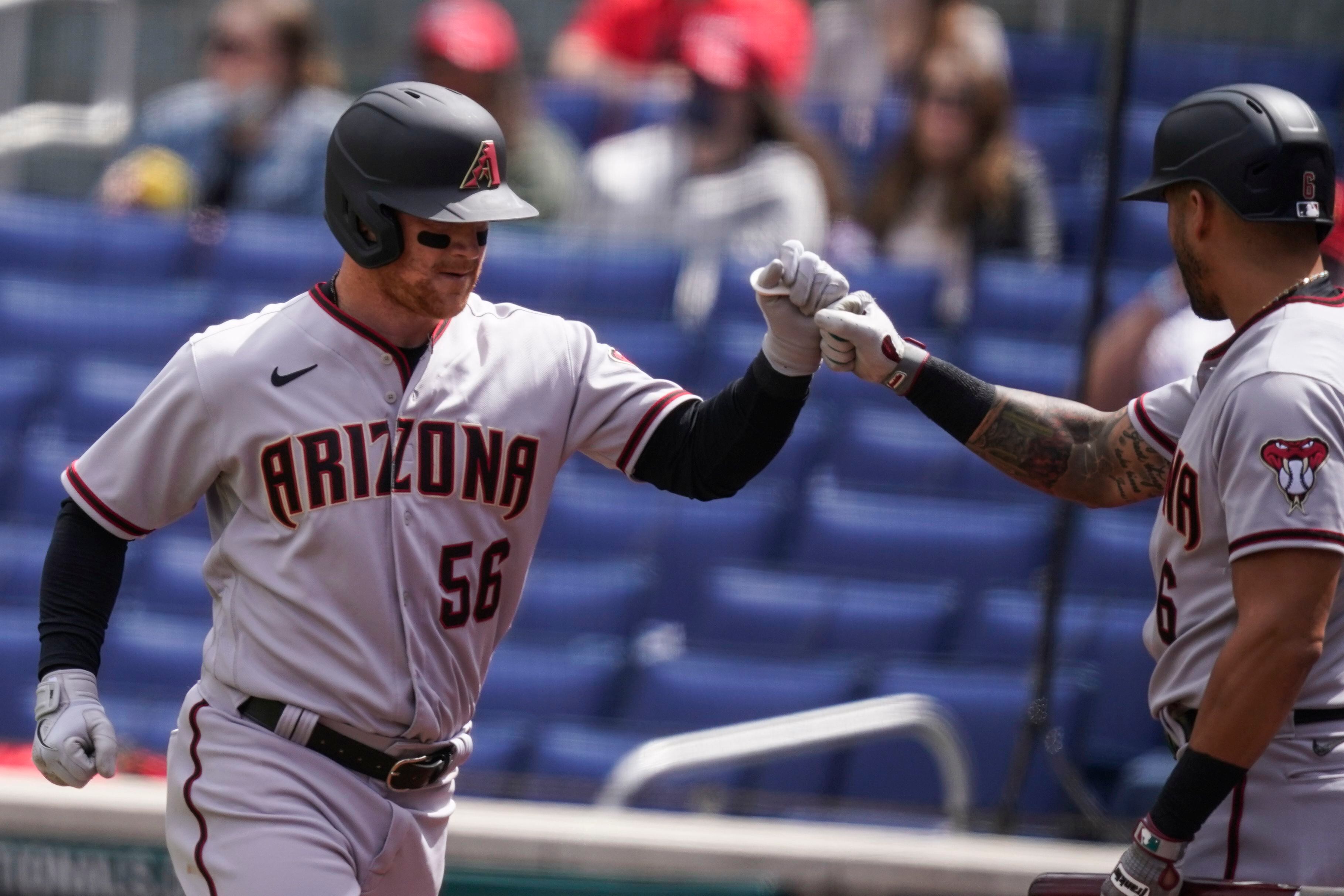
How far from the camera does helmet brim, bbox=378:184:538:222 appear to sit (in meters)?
2.67

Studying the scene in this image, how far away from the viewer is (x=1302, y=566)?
2.39 m

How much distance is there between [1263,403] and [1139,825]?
2.14 feet

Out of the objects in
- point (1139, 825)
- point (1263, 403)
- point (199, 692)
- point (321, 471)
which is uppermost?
point (1263, 403)

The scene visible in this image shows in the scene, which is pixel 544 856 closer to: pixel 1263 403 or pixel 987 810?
pixel 987 810

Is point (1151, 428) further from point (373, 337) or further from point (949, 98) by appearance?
point (949, 98)

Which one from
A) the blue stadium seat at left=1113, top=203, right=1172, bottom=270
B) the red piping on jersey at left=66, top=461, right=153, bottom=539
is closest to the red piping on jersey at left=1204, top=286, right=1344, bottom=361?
the red piping on jersey at left=66, top=461, right=153, bottom=539

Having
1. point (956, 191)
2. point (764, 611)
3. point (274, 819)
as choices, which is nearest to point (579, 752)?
point (764, 611)

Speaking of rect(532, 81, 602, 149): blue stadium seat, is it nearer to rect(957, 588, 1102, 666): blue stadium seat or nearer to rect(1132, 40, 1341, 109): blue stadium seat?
rect(1132, 40, 1341, 109): blue stadium seat

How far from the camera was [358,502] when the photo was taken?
273 centimetres

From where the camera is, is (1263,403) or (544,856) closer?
(1263,403)

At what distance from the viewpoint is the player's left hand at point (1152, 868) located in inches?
97.3

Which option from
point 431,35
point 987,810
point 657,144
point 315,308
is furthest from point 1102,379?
point 431,35

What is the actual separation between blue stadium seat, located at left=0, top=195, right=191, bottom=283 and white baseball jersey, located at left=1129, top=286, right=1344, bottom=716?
4464mm

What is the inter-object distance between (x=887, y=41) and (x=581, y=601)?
7.99 feet
